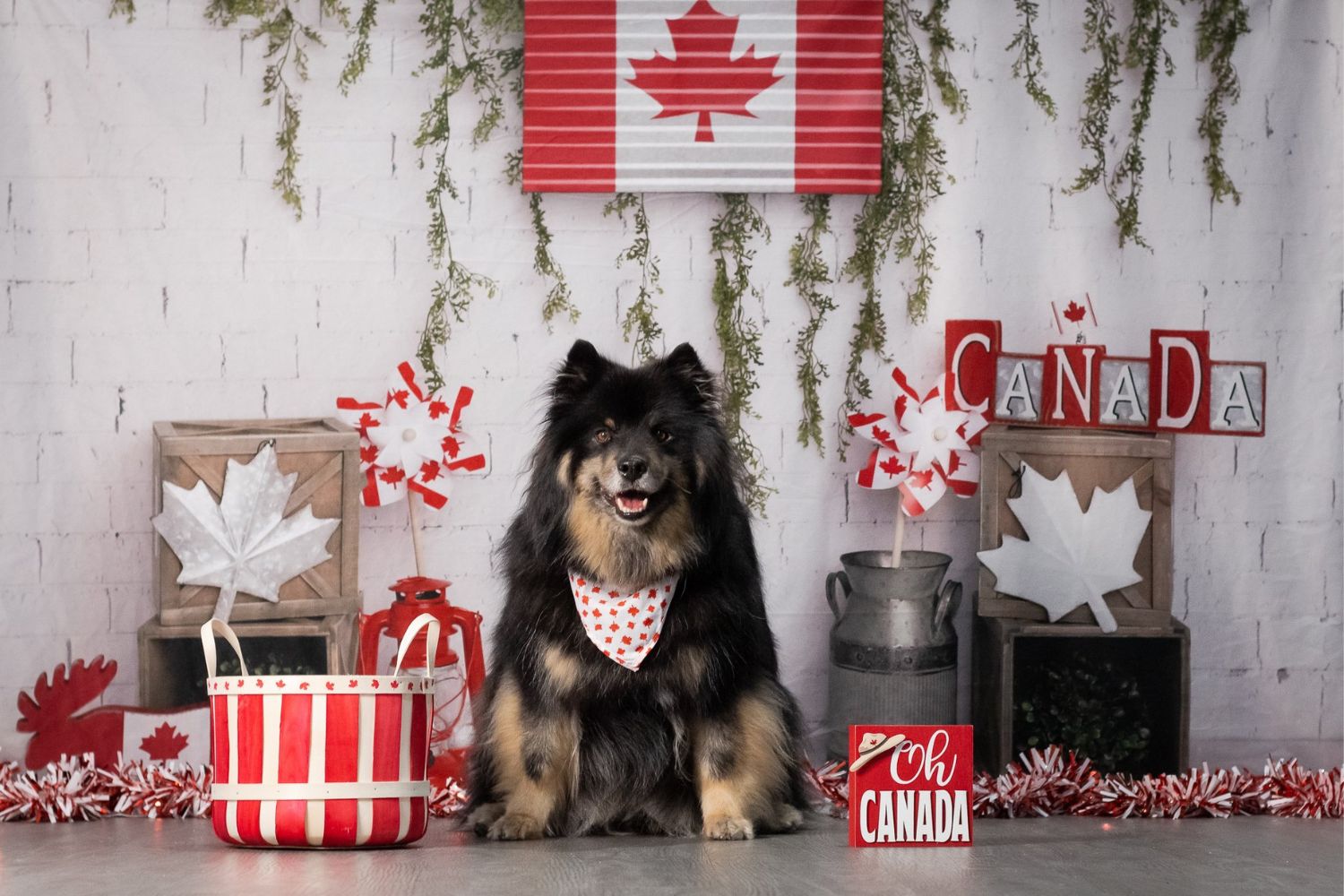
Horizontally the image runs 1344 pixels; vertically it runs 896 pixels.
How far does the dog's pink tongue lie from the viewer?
276 cm

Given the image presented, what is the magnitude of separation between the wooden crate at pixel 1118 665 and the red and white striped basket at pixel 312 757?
1781 mm

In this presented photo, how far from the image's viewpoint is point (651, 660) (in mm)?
2768

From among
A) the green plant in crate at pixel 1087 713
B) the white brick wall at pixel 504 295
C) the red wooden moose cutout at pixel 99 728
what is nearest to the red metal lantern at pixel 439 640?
the white brick wall at pixel 504 295

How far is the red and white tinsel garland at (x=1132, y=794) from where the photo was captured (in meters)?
3.37

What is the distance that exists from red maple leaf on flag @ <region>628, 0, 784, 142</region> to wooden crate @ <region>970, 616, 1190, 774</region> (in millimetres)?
1627

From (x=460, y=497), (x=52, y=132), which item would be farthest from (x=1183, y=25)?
(x=52, y=132)

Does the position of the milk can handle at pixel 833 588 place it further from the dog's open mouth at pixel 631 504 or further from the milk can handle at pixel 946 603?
the dog's open mouth at pixel 631 504

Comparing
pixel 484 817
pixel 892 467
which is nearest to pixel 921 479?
pixel 892 467

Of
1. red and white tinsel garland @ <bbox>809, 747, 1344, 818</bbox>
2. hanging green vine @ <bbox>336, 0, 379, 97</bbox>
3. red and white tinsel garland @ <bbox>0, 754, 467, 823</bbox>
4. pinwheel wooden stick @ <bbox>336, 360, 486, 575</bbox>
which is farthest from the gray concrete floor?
hanging green vine @ <bbox>336, 0, 379, 97</bbox>

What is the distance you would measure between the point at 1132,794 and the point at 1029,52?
209 cm

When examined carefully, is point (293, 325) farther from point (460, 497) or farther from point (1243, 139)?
point (1243, 139)

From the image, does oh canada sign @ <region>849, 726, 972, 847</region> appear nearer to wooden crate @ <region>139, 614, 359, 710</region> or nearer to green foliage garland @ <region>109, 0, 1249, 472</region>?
green foliage garland @ <region>109, 0, 1249, 472</region>

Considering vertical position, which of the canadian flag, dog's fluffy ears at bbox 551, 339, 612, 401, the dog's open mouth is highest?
the canadian flag

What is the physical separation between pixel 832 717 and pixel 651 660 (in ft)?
3.92
